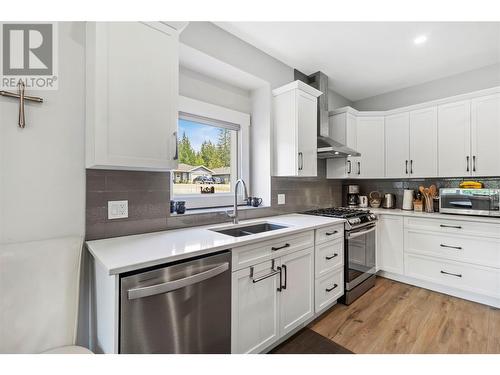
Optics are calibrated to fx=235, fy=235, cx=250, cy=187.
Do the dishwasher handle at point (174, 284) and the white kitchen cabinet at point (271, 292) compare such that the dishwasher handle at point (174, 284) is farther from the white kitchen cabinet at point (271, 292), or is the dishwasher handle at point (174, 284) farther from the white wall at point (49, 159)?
the white wall at point (49, 159)

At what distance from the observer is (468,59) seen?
2623 mm

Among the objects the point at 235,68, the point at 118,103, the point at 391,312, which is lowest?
the point at 391,312

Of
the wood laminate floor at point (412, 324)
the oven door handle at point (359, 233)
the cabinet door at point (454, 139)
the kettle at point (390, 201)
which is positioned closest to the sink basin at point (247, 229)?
the oven door handle at point (359, 233)

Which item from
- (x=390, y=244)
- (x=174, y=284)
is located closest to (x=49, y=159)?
(x=174, y=284)

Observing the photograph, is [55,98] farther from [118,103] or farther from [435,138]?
[435,138]

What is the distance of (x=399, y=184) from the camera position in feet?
11.3

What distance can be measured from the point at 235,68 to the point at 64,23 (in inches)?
50.0

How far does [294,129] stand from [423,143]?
1872mm

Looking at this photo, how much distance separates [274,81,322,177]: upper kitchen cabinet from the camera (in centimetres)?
244

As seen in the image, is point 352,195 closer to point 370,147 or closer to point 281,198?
point 370,147

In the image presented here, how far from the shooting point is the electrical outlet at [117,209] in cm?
152

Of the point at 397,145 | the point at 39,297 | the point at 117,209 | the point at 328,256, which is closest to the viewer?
the point at 39,297

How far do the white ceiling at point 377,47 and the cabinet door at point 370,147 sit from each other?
1.88 ft
